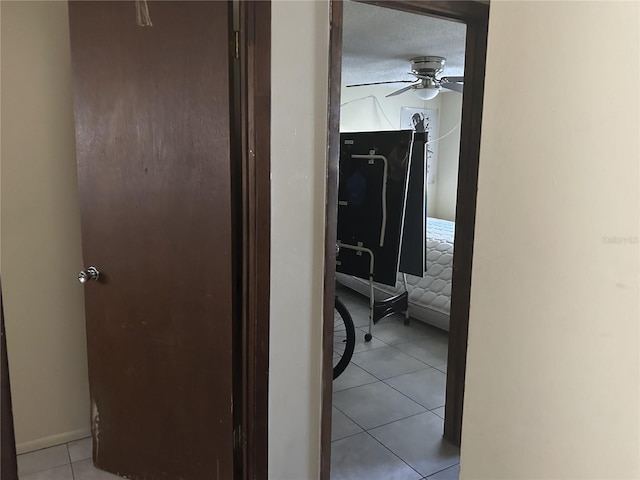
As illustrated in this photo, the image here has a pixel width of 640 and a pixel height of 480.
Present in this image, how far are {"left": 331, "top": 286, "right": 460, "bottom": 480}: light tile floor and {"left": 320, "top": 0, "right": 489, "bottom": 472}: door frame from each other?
0.17 meters

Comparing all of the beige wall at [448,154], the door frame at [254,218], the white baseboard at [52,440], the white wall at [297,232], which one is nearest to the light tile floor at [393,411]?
the white wall at [297,232]

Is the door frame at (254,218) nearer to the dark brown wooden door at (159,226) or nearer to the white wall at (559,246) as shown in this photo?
the dark brown wooden door at (159,226)

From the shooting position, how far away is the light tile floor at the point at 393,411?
224 cm

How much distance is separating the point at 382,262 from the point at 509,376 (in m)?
2.76

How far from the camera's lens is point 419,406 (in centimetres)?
277

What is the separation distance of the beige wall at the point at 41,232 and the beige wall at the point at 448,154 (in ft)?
16.2

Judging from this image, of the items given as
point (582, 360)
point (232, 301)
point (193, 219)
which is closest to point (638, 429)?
point (582, 360)

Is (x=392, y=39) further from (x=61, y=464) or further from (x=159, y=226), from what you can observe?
(x=61, y=464)

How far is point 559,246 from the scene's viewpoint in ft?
2.15

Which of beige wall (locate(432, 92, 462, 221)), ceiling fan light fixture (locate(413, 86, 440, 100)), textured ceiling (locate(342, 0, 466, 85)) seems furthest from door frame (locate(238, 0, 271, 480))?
beige wall (locate(432, 92, 462, 221))

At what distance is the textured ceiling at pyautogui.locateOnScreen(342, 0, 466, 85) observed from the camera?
2.62 meters

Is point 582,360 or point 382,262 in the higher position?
point 582,360

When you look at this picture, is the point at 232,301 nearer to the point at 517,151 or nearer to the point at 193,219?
the point at 193,219

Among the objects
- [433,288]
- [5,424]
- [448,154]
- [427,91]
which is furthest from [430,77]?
[5,424]
